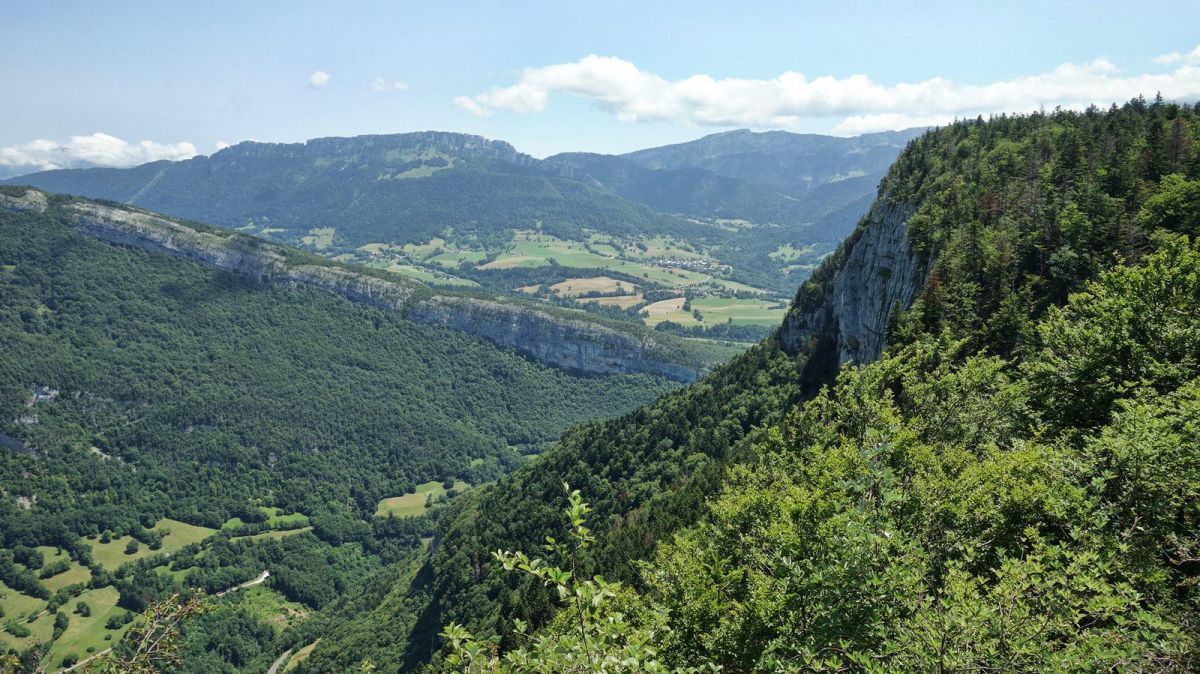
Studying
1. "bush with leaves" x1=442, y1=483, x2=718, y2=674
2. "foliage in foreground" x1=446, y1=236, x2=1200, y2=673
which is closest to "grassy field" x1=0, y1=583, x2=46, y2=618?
"foliage in foreground" x1=446, y1=236, x2=1200, y2=673

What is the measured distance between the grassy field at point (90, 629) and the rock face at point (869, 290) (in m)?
139

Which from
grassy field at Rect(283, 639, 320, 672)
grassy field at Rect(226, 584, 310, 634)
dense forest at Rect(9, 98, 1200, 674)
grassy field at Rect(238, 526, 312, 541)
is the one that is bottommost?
grassy field at Rect(226, 584, 310, 634)

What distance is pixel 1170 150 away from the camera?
60.6 meters

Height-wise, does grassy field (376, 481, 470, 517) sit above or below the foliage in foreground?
below

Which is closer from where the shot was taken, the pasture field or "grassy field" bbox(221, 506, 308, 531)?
the pasture field

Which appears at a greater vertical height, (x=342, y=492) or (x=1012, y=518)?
(x=1012, y=518)

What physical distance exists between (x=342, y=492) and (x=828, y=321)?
154 m

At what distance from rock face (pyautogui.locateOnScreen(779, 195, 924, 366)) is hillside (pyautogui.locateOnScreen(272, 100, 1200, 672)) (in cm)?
46

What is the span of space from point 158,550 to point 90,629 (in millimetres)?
30679

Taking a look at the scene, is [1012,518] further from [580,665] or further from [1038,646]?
[580,665]

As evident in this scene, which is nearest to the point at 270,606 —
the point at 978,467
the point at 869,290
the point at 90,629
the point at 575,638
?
the point at 90,629

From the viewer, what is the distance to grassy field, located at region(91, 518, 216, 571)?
155m

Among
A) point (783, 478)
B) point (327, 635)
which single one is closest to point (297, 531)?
point (327, 635)

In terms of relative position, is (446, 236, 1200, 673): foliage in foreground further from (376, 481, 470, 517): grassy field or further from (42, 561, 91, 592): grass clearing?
(42, 561, 91, 592): grass clearing
